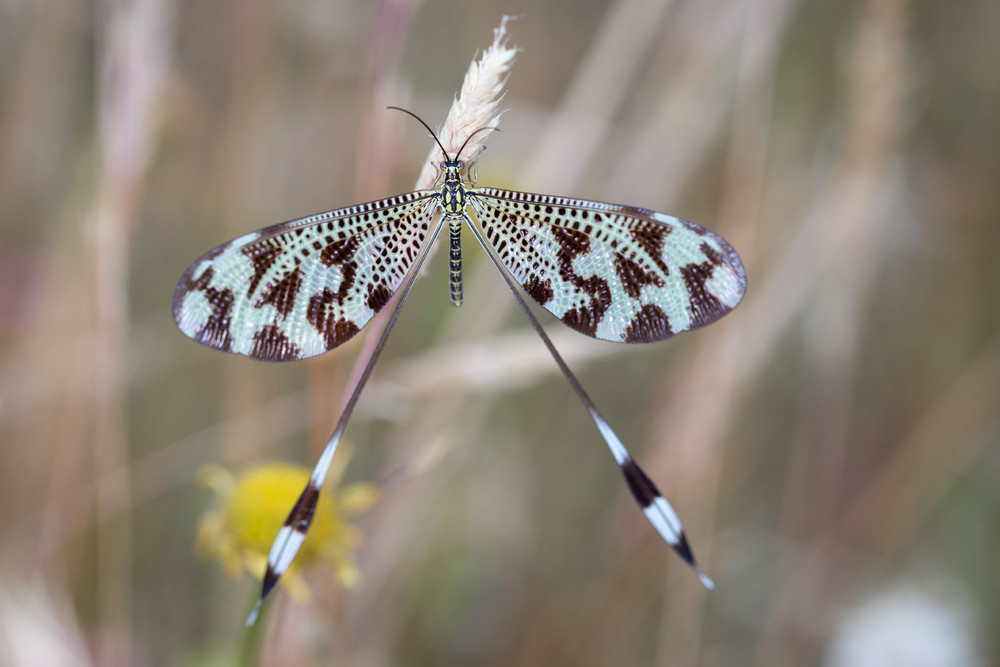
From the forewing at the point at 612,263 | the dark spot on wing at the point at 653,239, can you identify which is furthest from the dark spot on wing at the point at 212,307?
the dark spot on wing at the point at 653,239

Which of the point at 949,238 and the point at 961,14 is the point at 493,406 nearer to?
the point at 949,238

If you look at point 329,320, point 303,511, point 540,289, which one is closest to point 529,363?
point 540,289

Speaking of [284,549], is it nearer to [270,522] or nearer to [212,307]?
[212,307]

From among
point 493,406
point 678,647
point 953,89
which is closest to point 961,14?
point 953,89

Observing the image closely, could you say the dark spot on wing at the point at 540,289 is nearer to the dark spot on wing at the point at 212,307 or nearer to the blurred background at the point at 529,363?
the blurred background at the point at 529,363

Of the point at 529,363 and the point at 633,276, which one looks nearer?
the point at 633,276

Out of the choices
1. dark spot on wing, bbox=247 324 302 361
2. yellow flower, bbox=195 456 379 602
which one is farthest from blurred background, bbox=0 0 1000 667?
dark spot on wing, bbox=247 324 302 361
